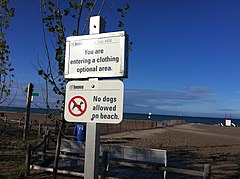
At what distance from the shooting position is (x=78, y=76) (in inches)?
112

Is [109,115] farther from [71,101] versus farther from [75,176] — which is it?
[75,176]

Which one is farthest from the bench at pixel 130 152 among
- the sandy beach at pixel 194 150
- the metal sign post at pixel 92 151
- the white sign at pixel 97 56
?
the white sign at pixel 97 56

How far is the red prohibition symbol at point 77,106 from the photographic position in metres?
2.70

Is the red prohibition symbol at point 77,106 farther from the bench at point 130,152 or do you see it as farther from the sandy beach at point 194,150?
the sandy beach at point 194,150

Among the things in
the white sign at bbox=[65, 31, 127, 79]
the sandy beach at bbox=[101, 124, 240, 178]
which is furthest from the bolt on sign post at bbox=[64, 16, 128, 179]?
the sandy beach at bbox=[101, 124, 240, 178]

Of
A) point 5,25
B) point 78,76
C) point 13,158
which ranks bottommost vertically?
point 13,158

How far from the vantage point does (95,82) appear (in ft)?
8.84

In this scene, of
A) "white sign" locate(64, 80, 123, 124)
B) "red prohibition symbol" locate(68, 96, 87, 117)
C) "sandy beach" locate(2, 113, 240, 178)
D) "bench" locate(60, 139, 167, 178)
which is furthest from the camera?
"sandy beach" locate(2, 113, 240, 178)

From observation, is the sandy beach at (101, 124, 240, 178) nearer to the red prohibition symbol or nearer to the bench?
the bench

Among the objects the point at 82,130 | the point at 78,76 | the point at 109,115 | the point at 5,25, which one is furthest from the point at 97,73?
the point at 82,130

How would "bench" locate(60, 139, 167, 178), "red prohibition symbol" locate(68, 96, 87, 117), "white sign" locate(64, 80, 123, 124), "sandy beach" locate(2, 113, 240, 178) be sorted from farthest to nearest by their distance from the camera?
1. "sandy beach" locate(2, 113, 240, 178)
2. "bench" locate(60, 139, 167, 178)
3. "red prohibition symbol" locate(68, 96, 87, 117)
4. "white sign" locate(64, 80, 123, 124)

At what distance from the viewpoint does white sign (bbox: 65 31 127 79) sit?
265 centimetres

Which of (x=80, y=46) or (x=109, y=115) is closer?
(x=109, y=115)

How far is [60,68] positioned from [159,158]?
3.79 m
